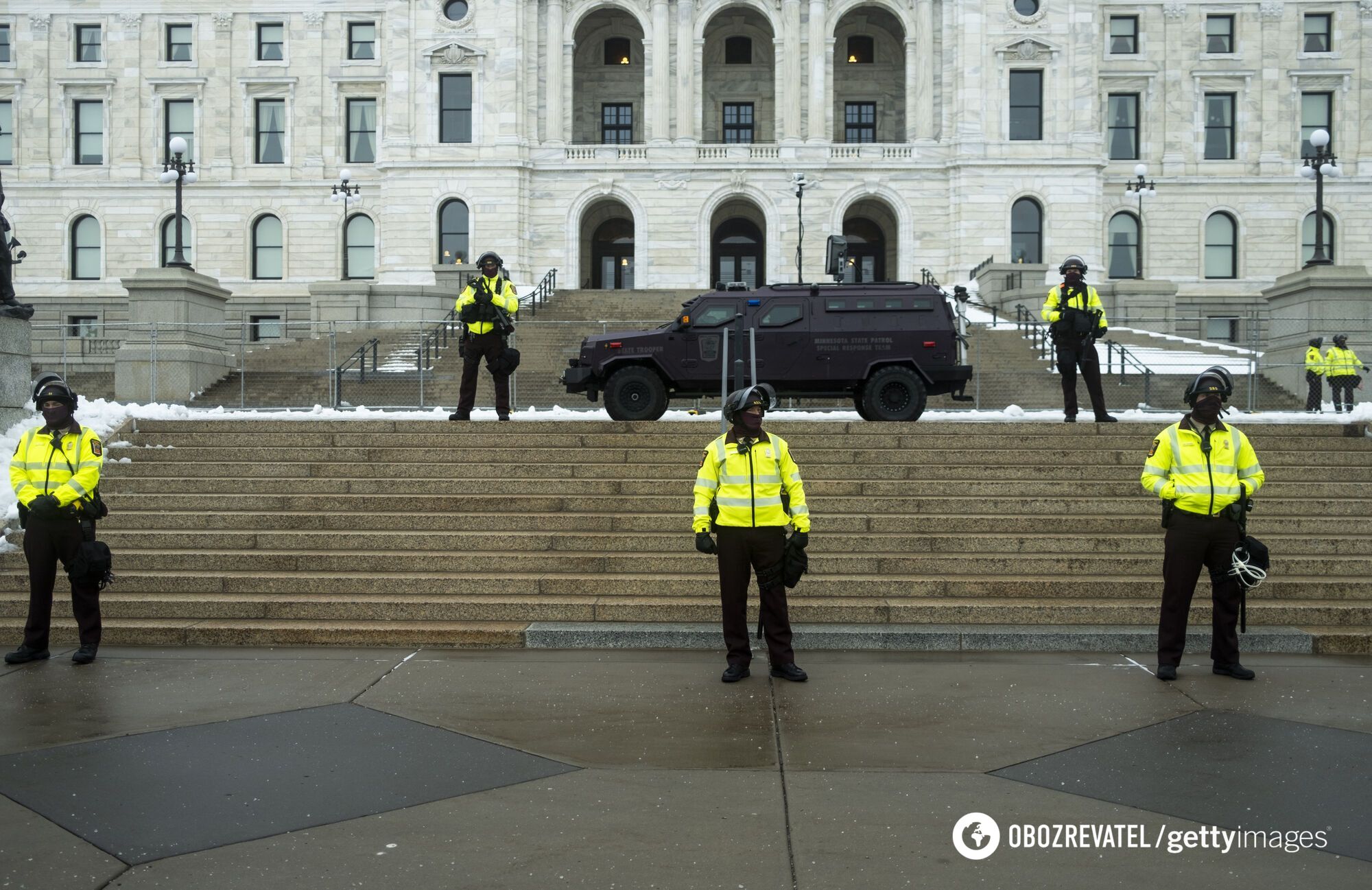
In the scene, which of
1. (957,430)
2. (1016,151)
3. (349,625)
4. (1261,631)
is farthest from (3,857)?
(1016,151)

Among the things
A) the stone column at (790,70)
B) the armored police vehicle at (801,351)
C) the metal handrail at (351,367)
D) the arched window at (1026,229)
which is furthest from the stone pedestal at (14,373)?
the arched window at (1026,229)

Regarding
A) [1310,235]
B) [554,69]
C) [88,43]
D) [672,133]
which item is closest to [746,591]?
[672,133]

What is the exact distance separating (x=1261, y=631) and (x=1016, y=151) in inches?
1406

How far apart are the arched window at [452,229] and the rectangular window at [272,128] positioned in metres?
8.30

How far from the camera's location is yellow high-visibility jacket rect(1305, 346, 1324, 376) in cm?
1898

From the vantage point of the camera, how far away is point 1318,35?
45.8 m

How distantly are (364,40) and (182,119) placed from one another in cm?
765

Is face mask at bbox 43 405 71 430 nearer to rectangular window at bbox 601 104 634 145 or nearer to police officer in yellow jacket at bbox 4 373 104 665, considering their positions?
police officer in yellow jacket at bbox 4 373 104 665

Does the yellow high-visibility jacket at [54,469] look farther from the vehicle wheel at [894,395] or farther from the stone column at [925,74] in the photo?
the stone column at [925,74]

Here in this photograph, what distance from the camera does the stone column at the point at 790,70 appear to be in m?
43.4

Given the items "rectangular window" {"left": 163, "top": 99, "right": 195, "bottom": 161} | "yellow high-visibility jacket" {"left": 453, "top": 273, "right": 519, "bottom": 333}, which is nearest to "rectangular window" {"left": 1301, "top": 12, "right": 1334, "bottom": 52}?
"yellow high-visibility jacket" {"left": 453, "top": 273, "right": 519, "bottom": 333}

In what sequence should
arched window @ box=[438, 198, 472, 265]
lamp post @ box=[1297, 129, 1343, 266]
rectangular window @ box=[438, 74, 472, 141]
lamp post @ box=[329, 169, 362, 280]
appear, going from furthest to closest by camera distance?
lamp post @ box=[329, 169, 362, 280] → rectangular window @ box=[438, 74, 472, 141] → arched window @ box=[438, 198, 472, 265] → lamp post @ box=[1297, 129, 1343, 266]

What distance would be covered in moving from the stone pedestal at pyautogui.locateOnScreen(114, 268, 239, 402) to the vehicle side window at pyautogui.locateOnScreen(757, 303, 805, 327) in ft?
33.6

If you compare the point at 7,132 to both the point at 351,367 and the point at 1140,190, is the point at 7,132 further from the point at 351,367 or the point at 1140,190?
the point at 1140,190
